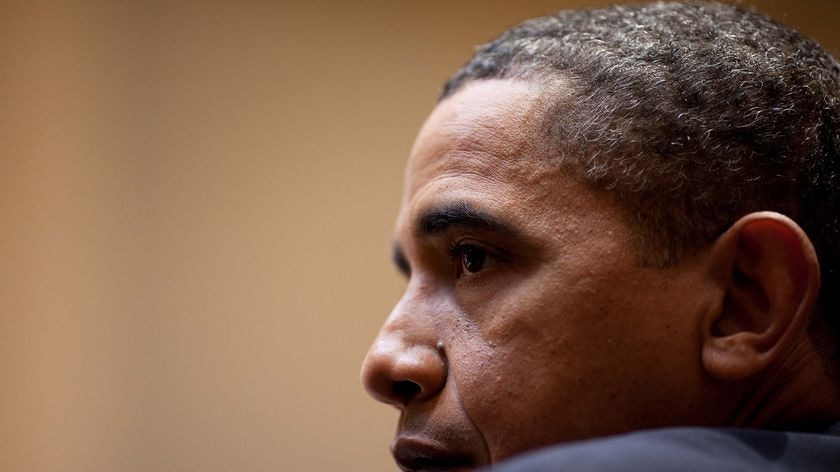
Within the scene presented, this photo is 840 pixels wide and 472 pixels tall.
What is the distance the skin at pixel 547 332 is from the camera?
1.17 metres

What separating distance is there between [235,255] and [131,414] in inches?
22.3

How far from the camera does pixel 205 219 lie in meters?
2.94

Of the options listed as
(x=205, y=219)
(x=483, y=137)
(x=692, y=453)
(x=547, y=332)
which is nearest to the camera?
(x=692, y=453)

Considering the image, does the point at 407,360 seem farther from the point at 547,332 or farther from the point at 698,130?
the point at 698,130

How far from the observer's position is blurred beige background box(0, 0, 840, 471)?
280 cm

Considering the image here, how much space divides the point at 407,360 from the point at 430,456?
0.42 feet

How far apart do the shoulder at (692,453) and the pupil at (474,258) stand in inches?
14.9

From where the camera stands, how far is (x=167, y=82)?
2967 millimetres

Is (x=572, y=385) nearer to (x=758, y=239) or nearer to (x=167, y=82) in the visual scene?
(x=758, y=239)

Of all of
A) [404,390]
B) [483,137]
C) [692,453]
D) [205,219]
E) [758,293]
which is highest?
[483,137]

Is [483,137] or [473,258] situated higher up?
[483,137]

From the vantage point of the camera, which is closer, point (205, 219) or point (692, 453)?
point (692, 453)

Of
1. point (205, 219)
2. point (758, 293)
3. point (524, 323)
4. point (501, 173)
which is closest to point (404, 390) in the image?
point (524, 323)

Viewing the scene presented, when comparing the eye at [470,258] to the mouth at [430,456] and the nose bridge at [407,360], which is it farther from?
the mouth at [430,456]
